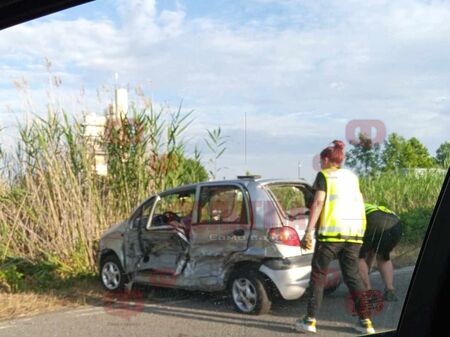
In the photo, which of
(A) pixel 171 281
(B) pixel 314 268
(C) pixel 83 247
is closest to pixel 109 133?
(C) pixel 83 247

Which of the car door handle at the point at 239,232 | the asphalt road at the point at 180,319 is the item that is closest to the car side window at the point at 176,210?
the car door handle at the point at 239,232

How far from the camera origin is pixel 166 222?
424cm

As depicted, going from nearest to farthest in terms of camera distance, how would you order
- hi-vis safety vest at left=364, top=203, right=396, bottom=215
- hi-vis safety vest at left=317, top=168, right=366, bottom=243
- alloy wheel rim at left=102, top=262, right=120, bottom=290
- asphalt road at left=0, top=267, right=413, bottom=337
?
asphalt road at left=0, top=267, right=413, bottom=337 → alloy wheel rim at left=102, top=262, right=120, bottom=290 → hi-vis safety vest at left=317, top=168, right=366, bottom=243 → hi-vis safety vest at left=364, top=203, right=396, bottom=215

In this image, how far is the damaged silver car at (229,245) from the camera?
413 centimetres

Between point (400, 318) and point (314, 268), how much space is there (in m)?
0.63

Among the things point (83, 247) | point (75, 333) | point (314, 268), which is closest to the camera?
point (75, 333)

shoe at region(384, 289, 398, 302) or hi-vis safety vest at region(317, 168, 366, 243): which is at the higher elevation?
hi-vis safety vest at region(317, 168, 366, 243)

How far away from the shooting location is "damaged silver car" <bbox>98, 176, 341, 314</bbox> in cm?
413

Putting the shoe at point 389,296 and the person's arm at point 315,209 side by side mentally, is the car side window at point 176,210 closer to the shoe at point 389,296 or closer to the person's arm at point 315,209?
the person's arm at point 315,209

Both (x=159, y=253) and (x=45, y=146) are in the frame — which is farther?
(x=45, y=146)

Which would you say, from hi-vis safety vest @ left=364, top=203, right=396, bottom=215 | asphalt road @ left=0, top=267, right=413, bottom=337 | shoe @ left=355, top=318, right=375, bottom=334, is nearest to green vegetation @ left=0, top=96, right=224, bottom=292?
asphalt road @ left=0, top=267, right=413, bottom=337

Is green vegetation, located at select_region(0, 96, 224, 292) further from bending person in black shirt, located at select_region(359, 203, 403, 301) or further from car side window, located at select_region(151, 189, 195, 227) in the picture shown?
bending person in black shirt, located at select_region(359, 203, 403, 301)

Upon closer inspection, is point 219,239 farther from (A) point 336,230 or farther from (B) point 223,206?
(A) point 336,230

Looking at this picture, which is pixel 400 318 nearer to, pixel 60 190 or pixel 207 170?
pixel 207 170
